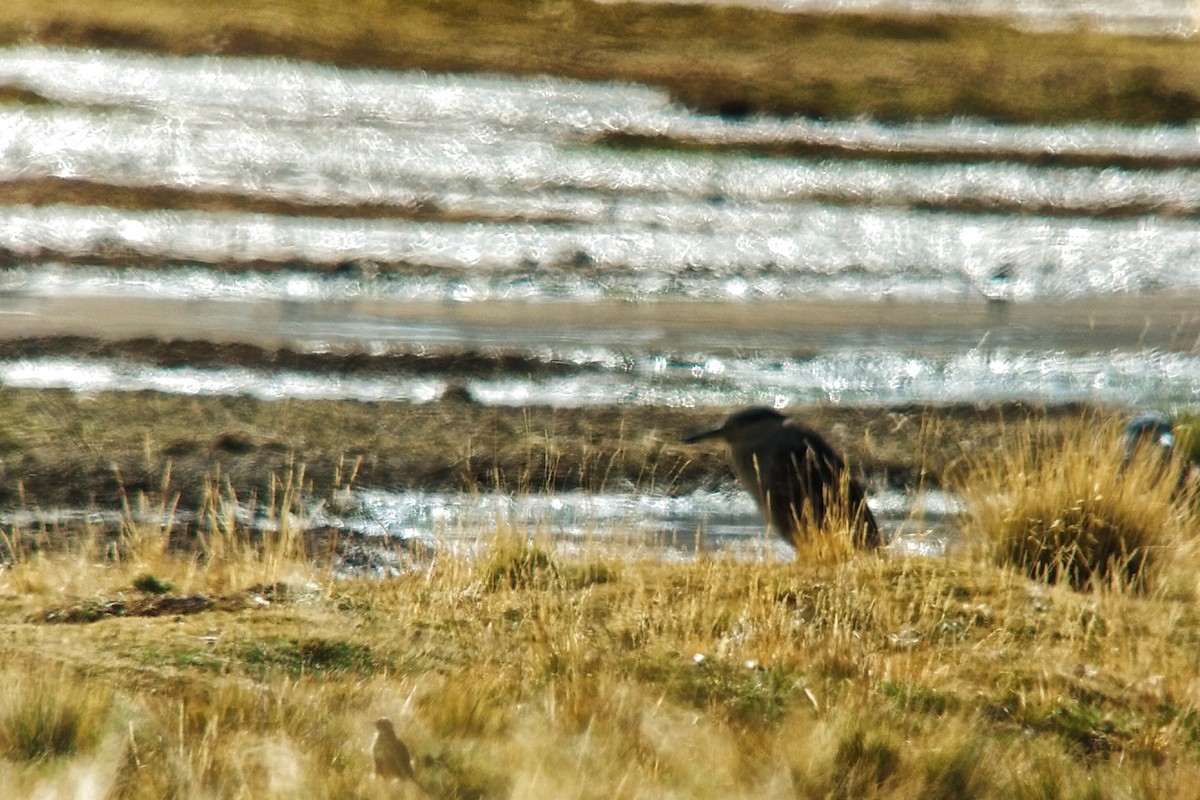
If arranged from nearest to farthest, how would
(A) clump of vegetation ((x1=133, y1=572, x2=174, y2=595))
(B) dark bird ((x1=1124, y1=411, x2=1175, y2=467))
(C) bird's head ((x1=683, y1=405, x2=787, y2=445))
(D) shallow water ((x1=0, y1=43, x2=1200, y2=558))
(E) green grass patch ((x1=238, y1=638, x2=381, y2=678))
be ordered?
(E) green grass patch ((x1=238, y1=638, x2=381, y2=678))
(A) clump of vegetation ((x1=133, y1=572, x2=174, y2=595))
(B) dark bird ((x1=1124, y1=411, x2=1175, y2=467))
(C) bird's head ((x1=683, y1=405, x2=787, y2=445))
(D) shallow water ((x1=0, y1=43, x2=1200, y2=558))

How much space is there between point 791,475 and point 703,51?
72.8 feet

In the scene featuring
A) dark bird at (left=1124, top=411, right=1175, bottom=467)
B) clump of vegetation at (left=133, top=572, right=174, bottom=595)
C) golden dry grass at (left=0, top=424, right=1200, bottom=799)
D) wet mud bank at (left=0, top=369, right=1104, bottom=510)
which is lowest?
wet mud bank at (left=0, top=369, right=1104, bottom=510)

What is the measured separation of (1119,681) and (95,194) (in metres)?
16.0

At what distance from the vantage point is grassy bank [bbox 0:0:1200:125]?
2875cm

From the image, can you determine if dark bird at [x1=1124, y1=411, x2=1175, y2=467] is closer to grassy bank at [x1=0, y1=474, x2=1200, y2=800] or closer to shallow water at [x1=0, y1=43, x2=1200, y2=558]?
shallow water at [x1=0, y1=43, x2=1200, y2=558]

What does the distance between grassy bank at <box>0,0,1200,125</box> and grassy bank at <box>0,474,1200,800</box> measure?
19769 mm

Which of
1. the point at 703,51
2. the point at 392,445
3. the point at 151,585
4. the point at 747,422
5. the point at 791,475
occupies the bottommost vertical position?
the point at 392,445

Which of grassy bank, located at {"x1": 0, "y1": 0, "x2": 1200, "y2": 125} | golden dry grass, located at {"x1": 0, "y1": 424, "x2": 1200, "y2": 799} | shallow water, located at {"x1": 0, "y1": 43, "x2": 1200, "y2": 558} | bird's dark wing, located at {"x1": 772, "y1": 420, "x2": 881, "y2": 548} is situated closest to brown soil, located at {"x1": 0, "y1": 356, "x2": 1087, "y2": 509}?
shallow water, located at {"x1": 0, "y1": 43, "x2": 1200, "y2": 558}

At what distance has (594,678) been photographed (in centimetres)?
632

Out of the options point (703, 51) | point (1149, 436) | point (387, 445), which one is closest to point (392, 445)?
point (387, 445)

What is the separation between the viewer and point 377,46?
29844 millimetres

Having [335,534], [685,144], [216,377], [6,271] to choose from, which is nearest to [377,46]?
[685,144]

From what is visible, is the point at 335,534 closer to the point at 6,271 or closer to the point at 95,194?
the point at 6,271

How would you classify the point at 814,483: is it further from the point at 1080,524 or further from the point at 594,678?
the point at 594,678
